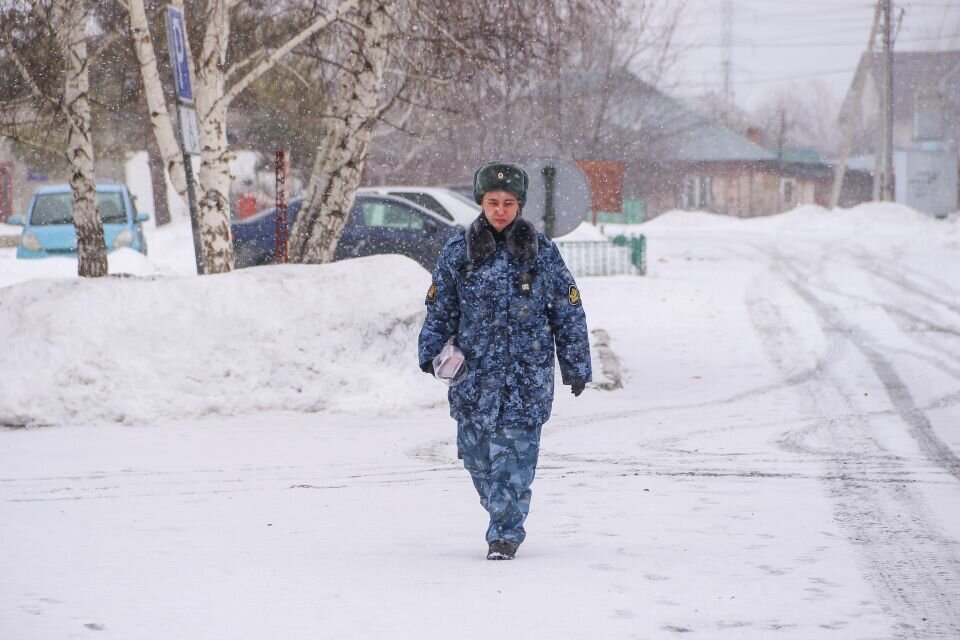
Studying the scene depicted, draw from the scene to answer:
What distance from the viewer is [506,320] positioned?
4820 millimetres

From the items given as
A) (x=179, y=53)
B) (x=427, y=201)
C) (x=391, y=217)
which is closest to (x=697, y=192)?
(x=427, y=201)

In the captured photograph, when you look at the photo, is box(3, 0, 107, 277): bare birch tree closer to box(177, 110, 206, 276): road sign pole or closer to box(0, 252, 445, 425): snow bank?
box(177, 110, 206, 276): road sign pole

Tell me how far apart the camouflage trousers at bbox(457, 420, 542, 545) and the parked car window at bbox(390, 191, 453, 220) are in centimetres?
1362

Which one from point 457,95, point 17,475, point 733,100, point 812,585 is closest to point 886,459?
point 812,585

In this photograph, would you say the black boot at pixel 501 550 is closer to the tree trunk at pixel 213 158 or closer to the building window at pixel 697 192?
the tree trunk at pixel 213 158

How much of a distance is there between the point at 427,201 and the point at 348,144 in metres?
7.01

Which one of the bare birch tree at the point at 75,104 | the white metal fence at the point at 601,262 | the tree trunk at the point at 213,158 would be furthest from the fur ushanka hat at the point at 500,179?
the white metal fence at the point at 601,262

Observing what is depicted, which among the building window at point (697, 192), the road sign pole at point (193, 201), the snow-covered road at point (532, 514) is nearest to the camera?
the snow-covered road at point (532, 514)

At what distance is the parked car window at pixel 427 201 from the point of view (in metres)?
18.5

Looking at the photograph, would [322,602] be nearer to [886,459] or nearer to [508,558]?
[508,558]

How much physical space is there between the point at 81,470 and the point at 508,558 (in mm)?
3352

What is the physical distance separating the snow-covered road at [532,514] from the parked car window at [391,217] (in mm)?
5398

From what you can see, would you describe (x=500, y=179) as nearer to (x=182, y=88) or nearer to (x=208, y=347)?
(x=208, y=347)

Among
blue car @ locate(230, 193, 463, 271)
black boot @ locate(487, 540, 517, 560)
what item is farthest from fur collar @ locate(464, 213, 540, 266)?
blue car @ locate(230, 193, 463, 271)
